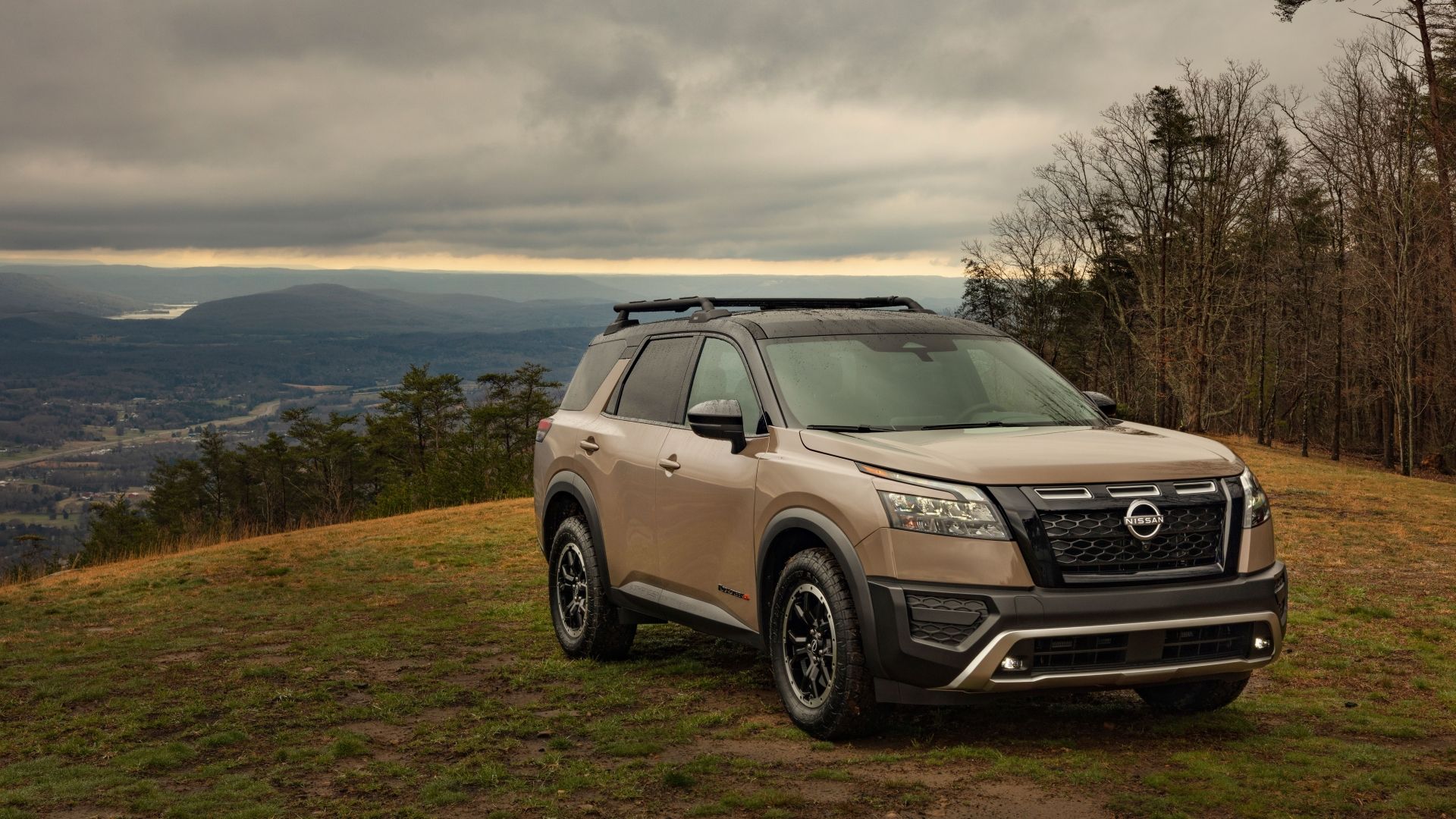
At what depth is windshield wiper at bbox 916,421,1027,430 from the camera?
5820mm

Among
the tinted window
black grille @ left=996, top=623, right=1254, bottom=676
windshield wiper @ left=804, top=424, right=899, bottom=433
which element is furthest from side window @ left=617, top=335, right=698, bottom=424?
black grille @ left=996, top=623, right=1254, bottom=676

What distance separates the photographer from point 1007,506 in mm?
4816

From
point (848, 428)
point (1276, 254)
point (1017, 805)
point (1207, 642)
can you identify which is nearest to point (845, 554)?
point (848, 428)

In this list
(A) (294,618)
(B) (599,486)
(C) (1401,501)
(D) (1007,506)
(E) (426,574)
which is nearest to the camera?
(D) (1007,506)

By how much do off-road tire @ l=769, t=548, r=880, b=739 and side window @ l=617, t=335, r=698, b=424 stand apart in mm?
1658

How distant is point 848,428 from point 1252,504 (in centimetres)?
186

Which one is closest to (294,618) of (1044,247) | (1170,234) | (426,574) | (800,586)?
(426,574)

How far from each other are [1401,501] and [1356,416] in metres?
50.2

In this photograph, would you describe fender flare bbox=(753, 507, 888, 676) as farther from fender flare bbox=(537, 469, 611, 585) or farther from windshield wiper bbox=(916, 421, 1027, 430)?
fender flare bbox=(537, 469, 611, 585)

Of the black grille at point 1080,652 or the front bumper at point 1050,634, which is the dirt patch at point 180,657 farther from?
the black grille at point 1080,652

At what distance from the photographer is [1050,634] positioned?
4730 mm

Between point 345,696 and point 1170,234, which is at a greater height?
point 1170,234

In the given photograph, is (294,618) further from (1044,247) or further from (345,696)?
(1044,247)

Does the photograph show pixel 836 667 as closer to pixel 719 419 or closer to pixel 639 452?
pixel 719 419
